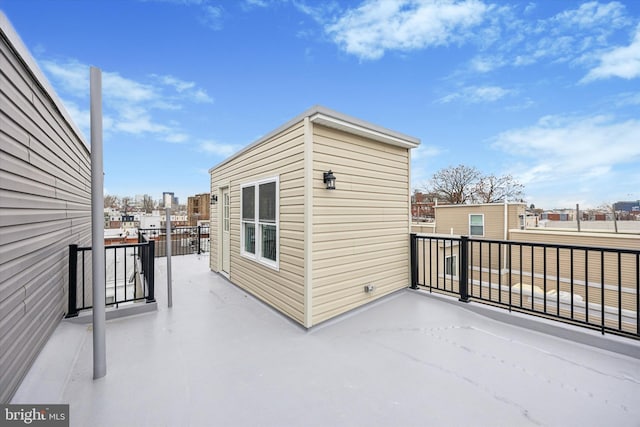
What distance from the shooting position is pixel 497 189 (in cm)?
1838

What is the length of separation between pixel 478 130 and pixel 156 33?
613 inches

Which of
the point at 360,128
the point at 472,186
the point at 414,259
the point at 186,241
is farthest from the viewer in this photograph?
the point at 472,186

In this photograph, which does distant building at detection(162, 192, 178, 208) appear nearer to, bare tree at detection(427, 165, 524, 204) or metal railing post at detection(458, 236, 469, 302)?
metal railing post at detection(458, 236, 469, 302)

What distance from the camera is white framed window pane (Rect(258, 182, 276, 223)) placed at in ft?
12.1

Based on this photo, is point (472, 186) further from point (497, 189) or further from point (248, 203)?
point (248, 203)

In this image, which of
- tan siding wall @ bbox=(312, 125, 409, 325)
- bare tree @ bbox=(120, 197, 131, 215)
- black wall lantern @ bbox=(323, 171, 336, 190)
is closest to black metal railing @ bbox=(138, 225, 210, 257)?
tan siding wall @ bbox=(312, 125, 409, 325)

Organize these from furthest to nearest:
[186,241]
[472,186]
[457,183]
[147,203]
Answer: [147,203] < [457,183] < [472,186] < [186,241]

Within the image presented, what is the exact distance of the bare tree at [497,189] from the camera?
18.1 meters

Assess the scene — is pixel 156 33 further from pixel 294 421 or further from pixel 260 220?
pixel 294 421

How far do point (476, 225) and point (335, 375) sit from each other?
42.3 ft

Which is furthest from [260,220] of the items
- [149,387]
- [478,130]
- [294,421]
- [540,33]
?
[478,130]

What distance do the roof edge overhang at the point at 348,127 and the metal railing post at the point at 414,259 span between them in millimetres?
1543

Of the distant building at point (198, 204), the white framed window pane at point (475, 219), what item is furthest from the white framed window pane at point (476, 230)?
the distant building at point (198, 204)

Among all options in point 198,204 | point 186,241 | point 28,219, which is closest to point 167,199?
point 28,219
